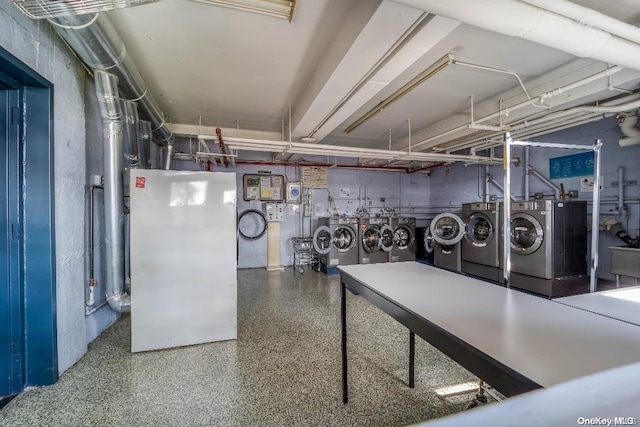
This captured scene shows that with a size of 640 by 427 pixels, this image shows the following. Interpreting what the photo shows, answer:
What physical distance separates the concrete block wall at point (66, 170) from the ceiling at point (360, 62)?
1.67 ft

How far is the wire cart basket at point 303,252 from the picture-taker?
607 cm

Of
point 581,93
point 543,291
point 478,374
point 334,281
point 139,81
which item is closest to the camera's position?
point 478,374

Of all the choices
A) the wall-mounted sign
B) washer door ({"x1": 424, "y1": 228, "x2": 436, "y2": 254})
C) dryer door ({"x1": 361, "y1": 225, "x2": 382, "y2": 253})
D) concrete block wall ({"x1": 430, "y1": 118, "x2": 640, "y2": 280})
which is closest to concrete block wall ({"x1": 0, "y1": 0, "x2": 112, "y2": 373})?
the wall-mounted sign

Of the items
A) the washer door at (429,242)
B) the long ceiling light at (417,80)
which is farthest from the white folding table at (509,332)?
the washer door at (429,242)

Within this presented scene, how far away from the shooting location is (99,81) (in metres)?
2.20

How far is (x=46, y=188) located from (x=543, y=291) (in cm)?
577

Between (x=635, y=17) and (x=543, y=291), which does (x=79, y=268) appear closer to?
(x=635, y=17)

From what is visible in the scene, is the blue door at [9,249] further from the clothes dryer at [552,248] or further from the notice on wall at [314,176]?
the clothes dryer at [552,248]

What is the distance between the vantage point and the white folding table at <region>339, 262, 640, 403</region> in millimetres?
752

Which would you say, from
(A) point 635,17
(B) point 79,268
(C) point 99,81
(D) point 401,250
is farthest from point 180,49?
(D) point 401,250

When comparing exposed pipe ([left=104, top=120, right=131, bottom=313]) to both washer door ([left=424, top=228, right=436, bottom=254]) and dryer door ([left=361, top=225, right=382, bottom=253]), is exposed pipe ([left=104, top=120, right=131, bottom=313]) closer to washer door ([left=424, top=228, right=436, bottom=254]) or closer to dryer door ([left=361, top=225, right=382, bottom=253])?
dryer door ([left=361, top=225, right=382, bottom=253])

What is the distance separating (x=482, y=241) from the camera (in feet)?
15.6

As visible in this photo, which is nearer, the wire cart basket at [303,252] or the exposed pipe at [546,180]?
the exposed pipe at [546,180]

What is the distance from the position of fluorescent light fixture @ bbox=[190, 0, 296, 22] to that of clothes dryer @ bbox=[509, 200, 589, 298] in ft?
13.7
